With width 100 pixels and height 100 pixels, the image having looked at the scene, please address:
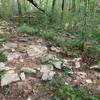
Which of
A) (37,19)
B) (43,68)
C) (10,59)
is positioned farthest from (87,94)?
(37,19)

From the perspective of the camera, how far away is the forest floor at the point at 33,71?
3.82 meters

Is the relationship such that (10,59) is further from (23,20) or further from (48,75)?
(23,20)

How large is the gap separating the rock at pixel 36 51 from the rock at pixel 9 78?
3.46 feet

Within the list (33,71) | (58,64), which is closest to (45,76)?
(33,71)

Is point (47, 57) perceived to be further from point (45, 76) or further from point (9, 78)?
point (9, 78)

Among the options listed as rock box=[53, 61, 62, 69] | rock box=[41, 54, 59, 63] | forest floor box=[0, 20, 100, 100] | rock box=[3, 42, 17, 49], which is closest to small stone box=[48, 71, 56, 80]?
forest floor box=[0, 20, 100, 100]

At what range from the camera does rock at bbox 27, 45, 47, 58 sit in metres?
5.16

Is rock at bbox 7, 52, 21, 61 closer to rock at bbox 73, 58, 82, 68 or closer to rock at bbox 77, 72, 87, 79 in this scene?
rock at bbox 73, 58, 82, 68

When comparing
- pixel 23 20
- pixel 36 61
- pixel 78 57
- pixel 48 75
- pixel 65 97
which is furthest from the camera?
pixel 23 20

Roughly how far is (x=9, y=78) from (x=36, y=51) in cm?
151

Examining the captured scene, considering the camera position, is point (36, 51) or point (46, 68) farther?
point (36, 51)

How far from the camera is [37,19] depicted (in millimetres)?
8938

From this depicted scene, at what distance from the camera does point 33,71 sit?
4.34m

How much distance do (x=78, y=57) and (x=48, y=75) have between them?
1.28 meters
